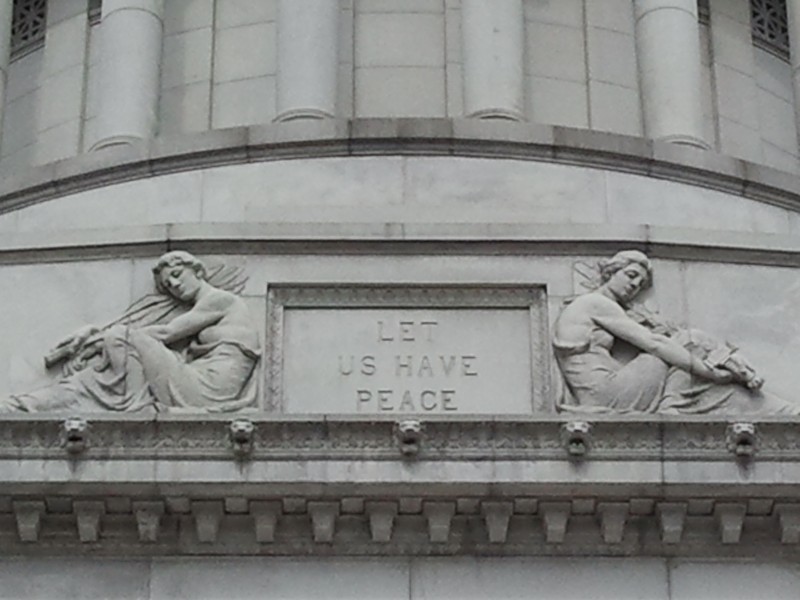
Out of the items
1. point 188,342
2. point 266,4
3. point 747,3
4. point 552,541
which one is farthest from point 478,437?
point 747,3

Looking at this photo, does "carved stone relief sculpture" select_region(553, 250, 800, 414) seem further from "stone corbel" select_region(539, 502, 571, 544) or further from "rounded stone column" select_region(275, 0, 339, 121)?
"rounded stone column" select_region(275, 0, 339, 121)

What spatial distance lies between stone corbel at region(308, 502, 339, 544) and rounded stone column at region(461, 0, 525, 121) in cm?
827

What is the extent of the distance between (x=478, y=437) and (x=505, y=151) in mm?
4639

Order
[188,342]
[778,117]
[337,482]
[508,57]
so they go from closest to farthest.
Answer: [337,482], [188,342], [508,57], [778,117]

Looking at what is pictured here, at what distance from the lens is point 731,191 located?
26312mm

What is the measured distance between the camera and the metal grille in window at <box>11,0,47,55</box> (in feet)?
109

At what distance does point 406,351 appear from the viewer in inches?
909

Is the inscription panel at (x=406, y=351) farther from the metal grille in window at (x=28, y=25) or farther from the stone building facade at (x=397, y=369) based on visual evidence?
the metal grille in window at (x=28, y=25)

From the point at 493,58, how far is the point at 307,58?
2262 mm

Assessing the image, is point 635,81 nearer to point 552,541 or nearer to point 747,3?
point 747,3

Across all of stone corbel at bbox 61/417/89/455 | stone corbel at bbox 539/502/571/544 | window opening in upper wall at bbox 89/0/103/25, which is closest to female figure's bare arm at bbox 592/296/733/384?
stone corbel at bbox 539/502/571/544

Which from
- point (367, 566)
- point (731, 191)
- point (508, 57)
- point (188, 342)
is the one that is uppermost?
point (508, 57)

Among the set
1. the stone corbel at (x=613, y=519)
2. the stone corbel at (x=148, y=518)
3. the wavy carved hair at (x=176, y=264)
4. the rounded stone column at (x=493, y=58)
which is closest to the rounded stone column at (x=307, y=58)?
the rounded stone column at (x=493, y=58)

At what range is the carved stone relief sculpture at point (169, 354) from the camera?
74.2 feet
